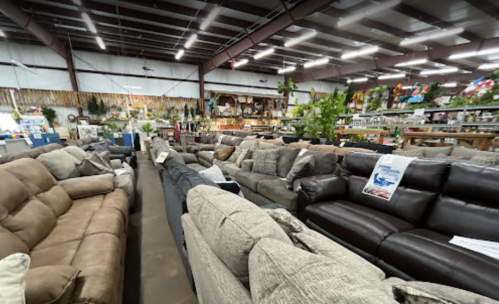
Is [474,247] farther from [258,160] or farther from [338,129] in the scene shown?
[338,129]

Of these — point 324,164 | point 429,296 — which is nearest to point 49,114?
point 324,164

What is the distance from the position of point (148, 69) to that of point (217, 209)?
9.14 metres

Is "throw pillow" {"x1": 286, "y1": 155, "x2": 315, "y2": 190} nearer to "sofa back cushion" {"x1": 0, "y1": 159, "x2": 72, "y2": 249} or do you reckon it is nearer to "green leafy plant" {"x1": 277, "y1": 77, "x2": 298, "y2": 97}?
"sofa back cushion" {"x1": 0, "y1": 159, "x2": 72, "y2": 249}

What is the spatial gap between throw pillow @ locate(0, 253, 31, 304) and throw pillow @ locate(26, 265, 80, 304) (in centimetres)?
11

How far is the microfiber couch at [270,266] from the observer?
0.38 metres

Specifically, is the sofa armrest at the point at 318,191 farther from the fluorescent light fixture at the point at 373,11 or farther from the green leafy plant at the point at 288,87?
the fluorescent light fixture at the point at 373,11

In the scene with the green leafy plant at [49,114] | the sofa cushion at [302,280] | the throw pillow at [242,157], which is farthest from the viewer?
the green leafy plant at [49,114]

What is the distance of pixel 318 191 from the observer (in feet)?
5.94

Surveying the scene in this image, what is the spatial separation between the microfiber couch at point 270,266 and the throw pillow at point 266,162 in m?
1.96

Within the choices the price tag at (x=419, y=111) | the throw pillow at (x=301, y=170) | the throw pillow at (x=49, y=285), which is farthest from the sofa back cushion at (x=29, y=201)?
the price tag at (x=419, y=111)

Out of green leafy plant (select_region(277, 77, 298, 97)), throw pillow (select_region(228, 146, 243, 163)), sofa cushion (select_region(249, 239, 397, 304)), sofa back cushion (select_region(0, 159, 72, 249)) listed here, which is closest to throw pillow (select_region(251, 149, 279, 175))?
throw pillow (select_region(228, 146, 243, 163))

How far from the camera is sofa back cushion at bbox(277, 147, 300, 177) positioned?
9.05ft

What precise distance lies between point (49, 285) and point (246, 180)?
2.25m

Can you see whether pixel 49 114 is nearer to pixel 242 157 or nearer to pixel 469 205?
pixel 242 157
